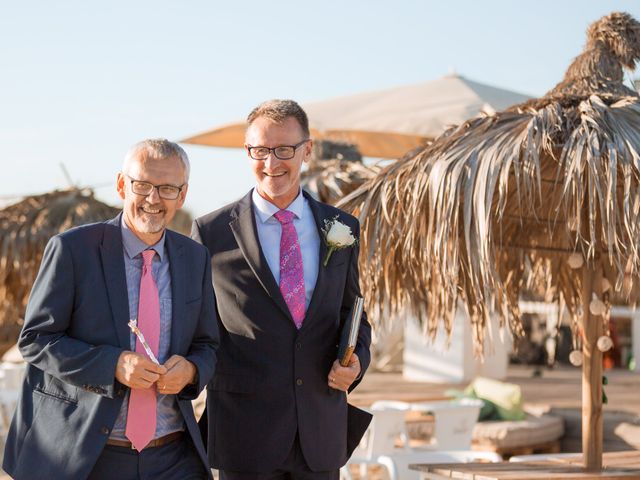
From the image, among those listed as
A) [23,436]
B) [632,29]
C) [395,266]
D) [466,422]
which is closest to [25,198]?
[466,422]

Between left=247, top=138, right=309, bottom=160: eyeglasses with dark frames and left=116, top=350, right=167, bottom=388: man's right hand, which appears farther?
left=247, top=138, right=309, bottom=160: eyeglasses with dark frames

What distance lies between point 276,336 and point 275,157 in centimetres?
54

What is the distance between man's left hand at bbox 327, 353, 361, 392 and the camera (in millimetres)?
3277

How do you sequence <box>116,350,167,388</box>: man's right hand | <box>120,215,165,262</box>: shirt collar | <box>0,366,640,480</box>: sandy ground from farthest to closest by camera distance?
<box>0,366,640,480</box>: sandy ground < <box>120,215,165,262</box>: shirt collar < <box>116,350,167,388</box>: man's right hand

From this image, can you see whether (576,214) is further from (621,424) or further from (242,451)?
(621,424)

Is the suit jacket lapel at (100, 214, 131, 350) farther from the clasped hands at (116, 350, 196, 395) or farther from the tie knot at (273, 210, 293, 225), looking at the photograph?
the tie knot at (273, 210, 293, 225)

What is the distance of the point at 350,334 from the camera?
327cm

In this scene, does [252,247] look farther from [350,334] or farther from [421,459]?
[421,459]

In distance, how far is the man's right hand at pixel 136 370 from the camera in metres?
2.74

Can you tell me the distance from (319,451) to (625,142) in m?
1.76

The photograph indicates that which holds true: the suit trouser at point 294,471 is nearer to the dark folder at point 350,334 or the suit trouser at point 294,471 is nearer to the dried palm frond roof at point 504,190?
the dark folder at point 350,334

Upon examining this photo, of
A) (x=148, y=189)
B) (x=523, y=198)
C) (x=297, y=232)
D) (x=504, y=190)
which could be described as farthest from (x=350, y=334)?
(x=523, y=198)

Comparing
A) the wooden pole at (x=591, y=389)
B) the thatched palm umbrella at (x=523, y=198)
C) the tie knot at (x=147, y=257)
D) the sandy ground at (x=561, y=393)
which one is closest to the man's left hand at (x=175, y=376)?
the tie knot at (x=147, y=257)

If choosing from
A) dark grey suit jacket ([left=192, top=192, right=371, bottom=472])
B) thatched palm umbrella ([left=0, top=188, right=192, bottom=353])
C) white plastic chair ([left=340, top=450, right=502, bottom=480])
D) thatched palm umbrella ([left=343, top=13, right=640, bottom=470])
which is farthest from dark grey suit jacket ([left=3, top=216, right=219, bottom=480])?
thatched palm umbrella ([left=0, top=188, right=192, bottom=353])
